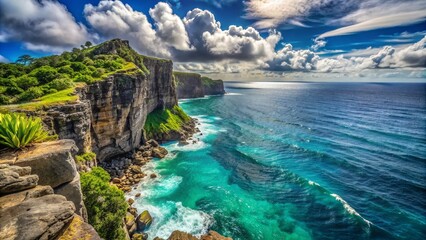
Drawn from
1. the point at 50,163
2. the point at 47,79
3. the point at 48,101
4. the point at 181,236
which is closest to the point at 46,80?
the point at 47,79

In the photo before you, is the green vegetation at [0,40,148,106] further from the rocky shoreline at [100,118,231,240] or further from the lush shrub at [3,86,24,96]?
the rocky shoreline at [100,118,231,240]

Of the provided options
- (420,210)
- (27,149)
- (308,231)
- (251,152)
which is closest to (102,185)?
(27,149)

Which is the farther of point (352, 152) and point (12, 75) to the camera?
point (352, 152)

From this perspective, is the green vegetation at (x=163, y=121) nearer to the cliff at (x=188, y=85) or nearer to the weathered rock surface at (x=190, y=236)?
the weathered rock surface at (x=190, y=236)

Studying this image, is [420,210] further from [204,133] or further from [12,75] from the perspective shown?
[12,75]

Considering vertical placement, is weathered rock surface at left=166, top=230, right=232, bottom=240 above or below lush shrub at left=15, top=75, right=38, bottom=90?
below

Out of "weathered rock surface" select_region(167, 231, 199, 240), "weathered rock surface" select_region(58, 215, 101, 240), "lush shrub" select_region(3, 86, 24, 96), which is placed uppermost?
"lush shrub" select_region(3, 86, 24, 96)

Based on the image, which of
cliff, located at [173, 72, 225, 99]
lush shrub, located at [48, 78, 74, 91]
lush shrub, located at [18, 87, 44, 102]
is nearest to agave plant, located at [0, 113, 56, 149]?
lush shrub, located at [18, 87, 44, 102]
